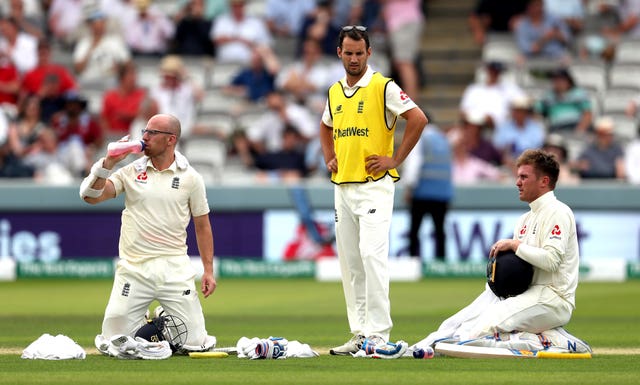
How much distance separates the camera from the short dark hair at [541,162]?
360 inches

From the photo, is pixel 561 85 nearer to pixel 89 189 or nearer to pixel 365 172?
pixel 365 172

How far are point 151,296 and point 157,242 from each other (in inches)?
14.2

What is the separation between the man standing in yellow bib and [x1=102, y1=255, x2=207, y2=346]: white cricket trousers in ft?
3.20

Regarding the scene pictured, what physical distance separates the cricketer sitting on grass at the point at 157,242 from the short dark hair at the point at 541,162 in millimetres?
2160

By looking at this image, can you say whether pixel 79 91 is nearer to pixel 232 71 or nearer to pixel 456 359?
pixel 232 71

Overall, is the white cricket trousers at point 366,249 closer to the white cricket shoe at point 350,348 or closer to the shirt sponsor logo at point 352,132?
the white cricket shoe at point 350,348

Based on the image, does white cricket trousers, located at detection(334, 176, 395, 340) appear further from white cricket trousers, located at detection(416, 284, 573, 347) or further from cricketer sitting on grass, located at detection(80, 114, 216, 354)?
cricketer sitting on grass, located at detection(80, 114, 216, 354)

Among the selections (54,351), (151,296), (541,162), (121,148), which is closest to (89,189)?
(121,148)

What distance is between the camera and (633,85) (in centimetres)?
2080

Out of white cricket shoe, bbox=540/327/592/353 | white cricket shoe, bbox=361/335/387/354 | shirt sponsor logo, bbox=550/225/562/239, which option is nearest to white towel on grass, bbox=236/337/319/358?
white cricket shoe, bbox=361/335/387/354

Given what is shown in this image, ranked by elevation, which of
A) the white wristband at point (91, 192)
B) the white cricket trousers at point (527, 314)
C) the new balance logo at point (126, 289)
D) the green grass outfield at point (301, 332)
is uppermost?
the white wristband at point (91, 192)

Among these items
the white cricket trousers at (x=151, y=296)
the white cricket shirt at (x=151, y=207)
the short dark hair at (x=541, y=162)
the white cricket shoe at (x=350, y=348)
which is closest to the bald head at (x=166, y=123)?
the white cricket shirt at (x=151, y=207)

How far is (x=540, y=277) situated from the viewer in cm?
929

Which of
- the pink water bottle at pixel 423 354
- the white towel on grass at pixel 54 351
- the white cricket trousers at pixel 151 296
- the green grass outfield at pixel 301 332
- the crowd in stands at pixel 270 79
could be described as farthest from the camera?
the crowd in stands at pixel 270 79
